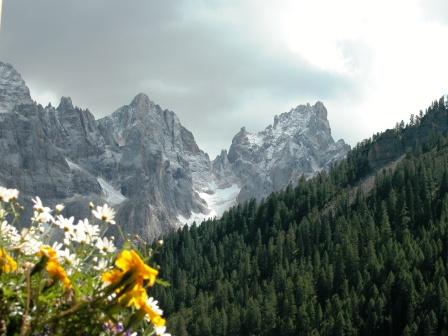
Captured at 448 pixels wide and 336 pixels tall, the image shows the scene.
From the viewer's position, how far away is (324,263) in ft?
418

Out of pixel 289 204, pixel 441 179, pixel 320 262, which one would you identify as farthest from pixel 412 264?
pixel 289 204

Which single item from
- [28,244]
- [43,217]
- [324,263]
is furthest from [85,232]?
[324,263]

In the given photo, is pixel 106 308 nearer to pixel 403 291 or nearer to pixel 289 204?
pixel 403 291

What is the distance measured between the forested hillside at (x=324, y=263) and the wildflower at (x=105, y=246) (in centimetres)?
9535

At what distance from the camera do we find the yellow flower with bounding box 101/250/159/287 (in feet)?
9.54

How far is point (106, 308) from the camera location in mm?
2908

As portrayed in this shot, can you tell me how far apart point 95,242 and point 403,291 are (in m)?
107

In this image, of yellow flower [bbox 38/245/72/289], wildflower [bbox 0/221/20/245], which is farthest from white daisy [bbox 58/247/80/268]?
yellow flower [bbox 38/245/72/289]

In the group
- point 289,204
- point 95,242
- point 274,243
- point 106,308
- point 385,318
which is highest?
point 289,204

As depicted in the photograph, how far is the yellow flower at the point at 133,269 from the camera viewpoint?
9.54 feet

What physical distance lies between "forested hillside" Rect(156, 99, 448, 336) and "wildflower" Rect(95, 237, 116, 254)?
9535 cm

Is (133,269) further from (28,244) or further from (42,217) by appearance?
(42,217)

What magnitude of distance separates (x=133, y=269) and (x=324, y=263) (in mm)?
127623

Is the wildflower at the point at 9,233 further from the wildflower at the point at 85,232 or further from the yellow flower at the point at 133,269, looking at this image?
the yellow flower at the point at 133,269
